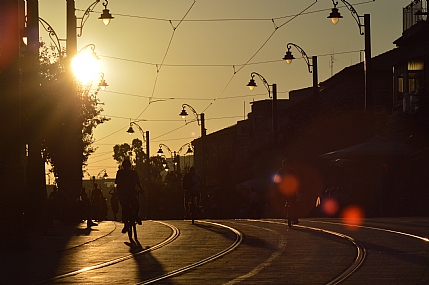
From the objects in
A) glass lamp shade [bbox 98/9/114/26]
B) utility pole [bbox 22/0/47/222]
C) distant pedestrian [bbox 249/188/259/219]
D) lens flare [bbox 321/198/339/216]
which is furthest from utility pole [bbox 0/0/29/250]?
distant pedestrian [bbox 249/188/259/219]

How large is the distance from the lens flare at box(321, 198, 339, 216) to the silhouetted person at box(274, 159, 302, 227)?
537 inches

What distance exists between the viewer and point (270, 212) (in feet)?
161

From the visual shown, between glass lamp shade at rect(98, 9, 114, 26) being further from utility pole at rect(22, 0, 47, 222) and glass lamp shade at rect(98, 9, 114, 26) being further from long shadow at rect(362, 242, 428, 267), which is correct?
long shadow at rect(362, 242, 428, 267)

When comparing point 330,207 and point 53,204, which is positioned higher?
point 53,204

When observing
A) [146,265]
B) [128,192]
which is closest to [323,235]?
[128,192]

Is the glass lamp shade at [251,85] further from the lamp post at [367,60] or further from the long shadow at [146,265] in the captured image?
the long shadow at [146,265]

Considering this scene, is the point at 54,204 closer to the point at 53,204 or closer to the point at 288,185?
the point at 53,204

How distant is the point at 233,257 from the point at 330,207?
22149 mm

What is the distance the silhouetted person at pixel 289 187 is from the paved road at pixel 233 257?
74 centimetres

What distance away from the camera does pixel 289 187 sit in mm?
22172

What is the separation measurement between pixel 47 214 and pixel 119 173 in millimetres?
5985

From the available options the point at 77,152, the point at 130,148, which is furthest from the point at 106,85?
the point at 130,148

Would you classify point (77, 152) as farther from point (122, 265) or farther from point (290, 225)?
point (122, 265)

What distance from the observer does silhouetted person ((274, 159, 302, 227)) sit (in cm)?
2202
